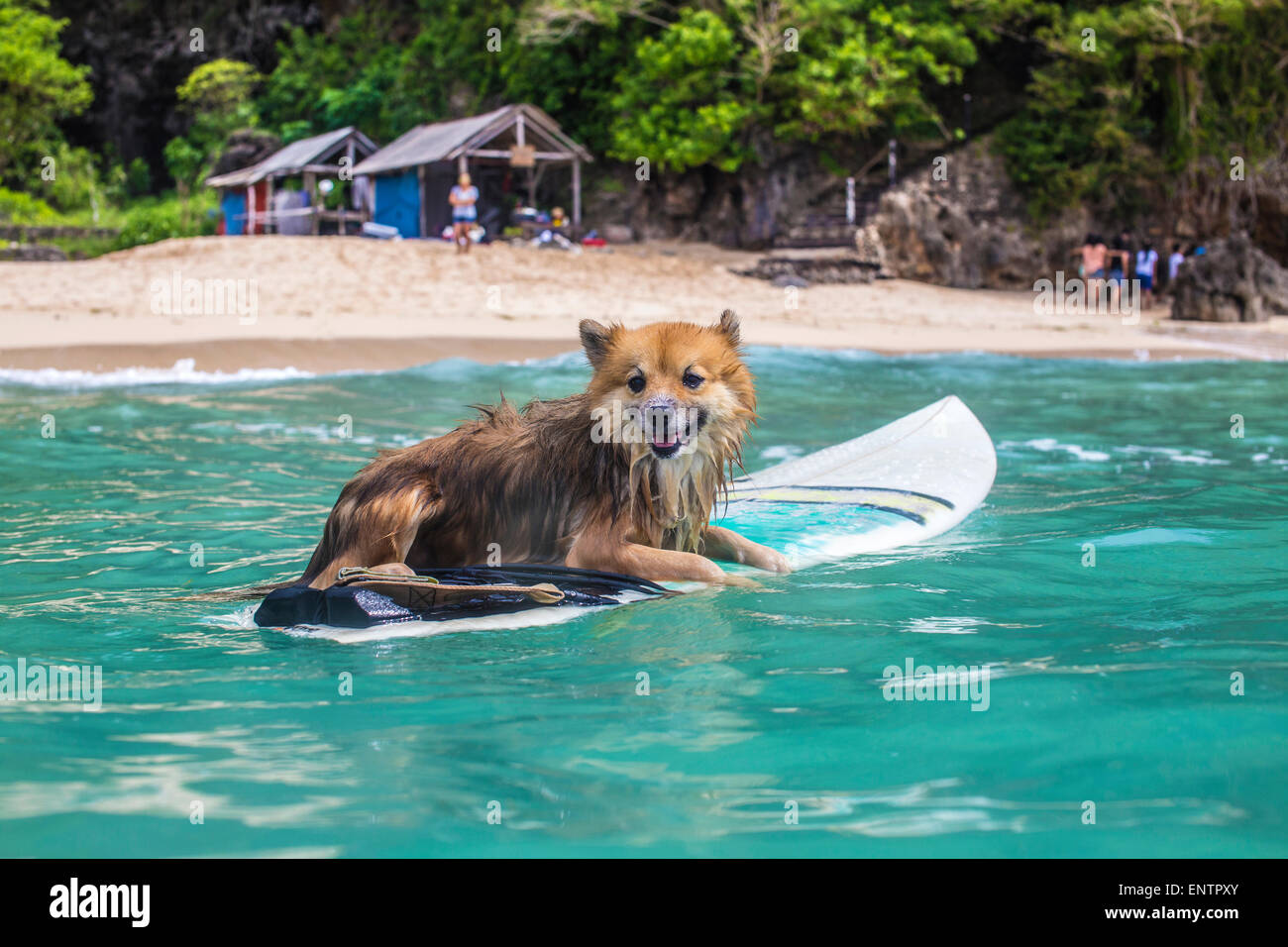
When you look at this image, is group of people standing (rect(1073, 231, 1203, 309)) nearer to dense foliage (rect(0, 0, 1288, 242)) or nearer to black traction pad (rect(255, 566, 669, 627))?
dense foliage (rect(0, 0, 1288, 242))

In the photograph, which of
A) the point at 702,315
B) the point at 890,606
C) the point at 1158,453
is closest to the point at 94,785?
the point at 890,606

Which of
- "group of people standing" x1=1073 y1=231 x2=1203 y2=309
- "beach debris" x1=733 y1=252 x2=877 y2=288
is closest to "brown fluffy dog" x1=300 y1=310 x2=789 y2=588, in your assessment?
"beach debris" x1=733 y1=252 x2=877 y2=288

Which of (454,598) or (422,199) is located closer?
(454,598)

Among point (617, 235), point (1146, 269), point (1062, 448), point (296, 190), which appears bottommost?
point (1062, 448)

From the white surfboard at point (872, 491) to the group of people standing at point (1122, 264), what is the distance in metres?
17.5

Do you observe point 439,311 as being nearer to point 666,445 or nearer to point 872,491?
point 872,491

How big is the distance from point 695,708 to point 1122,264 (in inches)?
918

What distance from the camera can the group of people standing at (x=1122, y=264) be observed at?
2367cm

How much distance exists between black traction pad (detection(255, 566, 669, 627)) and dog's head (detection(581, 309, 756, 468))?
500 mm

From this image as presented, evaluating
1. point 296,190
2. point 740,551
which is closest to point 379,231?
point 296,190

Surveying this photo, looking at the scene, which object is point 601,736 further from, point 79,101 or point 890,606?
point 79,101

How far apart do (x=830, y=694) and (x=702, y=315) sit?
52.4ft

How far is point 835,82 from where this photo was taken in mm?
26016

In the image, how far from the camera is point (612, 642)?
4.38 metres
